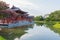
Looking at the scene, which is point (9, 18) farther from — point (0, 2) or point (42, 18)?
point (42, 18)

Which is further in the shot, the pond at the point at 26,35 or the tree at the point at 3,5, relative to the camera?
the tree at the point at 3,5

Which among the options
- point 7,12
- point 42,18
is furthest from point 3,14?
point 42,18

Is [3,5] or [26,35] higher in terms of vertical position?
[3,5]

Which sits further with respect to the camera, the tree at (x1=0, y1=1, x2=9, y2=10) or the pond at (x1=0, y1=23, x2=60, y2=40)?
the tree at (x1=0, y1=1, x2=9, y2=10)

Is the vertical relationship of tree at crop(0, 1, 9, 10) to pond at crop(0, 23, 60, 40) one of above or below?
above

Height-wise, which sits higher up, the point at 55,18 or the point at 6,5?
the point at 6,5

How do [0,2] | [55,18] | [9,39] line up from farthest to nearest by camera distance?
[55,18], [0,2], [9,39]

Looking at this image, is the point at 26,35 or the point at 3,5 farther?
the point at 3,5

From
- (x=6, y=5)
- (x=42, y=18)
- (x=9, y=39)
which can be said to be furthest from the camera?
(x=42, y=18)

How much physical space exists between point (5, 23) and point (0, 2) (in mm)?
4021

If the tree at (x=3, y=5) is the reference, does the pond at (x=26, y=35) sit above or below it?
below

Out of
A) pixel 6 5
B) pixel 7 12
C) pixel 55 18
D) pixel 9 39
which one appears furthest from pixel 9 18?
pixel 55 18

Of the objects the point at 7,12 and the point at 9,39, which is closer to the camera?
the point at 9,39

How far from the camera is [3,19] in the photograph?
31.3m
